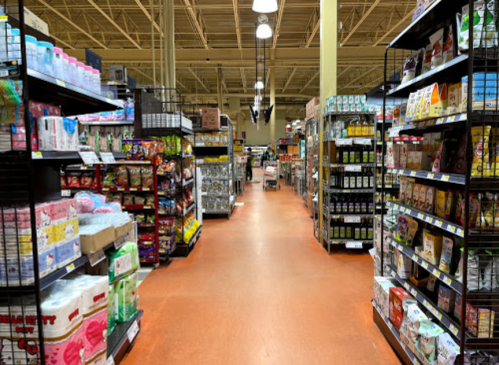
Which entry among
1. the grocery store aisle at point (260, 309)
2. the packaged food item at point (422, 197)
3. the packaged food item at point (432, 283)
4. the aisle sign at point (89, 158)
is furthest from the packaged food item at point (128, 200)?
the packaged food item at point (432, 283)

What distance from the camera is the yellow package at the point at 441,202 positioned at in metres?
2.38

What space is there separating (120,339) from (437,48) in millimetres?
3136

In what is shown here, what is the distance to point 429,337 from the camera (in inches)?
87.7

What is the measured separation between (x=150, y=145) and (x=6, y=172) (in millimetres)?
3277

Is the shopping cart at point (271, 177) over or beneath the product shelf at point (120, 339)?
over

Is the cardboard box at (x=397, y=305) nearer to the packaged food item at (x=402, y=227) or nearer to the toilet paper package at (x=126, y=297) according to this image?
the packaged food item at (x=402, y=227)

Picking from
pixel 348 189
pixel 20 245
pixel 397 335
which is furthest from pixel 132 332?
pixel 348 189

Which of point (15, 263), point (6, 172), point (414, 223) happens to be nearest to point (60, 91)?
point (6, 172)

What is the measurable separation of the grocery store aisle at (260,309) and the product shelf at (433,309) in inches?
21.8

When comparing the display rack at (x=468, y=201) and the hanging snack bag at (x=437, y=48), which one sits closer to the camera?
the display rack at (x=468, y=201)

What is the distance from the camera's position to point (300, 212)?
970cm

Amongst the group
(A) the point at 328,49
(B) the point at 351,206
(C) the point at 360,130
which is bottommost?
(B) the point at 351,206

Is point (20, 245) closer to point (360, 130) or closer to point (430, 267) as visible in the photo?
point (430, 267)

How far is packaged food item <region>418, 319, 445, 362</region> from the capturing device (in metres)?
2.21
